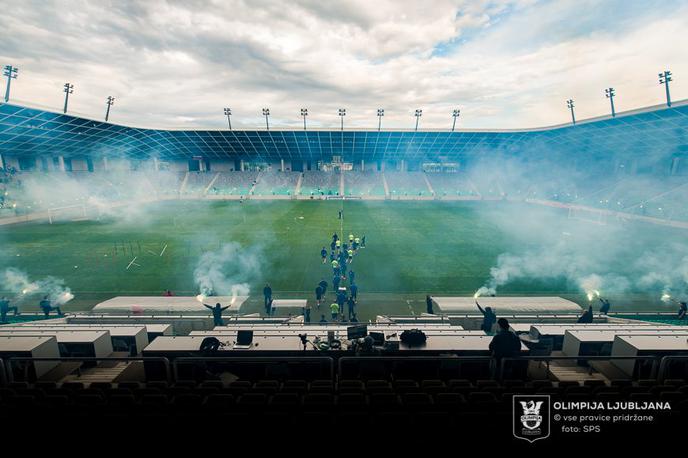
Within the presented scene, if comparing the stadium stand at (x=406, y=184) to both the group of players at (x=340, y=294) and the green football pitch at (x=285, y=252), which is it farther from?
the group of players at (x=340, y=294)

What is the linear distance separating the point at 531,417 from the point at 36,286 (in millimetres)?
25665

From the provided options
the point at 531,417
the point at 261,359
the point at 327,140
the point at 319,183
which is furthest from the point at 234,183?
the point at 531,417

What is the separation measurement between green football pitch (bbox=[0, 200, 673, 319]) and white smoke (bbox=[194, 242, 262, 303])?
1.75ft

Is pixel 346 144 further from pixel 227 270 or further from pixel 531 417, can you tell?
pixel 531 417

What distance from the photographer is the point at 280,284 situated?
1997 cm

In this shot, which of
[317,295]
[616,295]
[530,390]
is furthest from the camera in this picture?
[616,295]

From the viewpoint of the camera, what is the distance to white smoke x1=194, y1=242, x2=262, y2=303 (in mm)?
18984

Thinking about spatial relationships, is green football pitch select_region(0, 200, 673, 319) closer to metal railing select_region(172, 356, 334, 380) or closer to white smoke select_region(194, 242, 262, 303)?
white smoke select_region(194, 242, 262, 303)

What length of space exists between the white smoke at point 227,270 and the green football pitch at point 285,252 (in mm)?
533

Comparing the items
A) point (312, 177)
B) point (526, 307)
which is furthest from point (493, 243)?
point (312, 177)

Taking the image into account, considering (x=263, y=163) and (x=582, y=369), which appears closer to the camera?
(x=582, y=369)

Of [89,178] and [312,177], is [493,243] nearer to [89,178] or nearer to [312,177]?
[312,177]

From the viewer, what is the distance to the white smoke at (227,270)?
18984mm

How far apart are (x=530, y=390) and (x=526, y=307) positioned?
1005 cm
